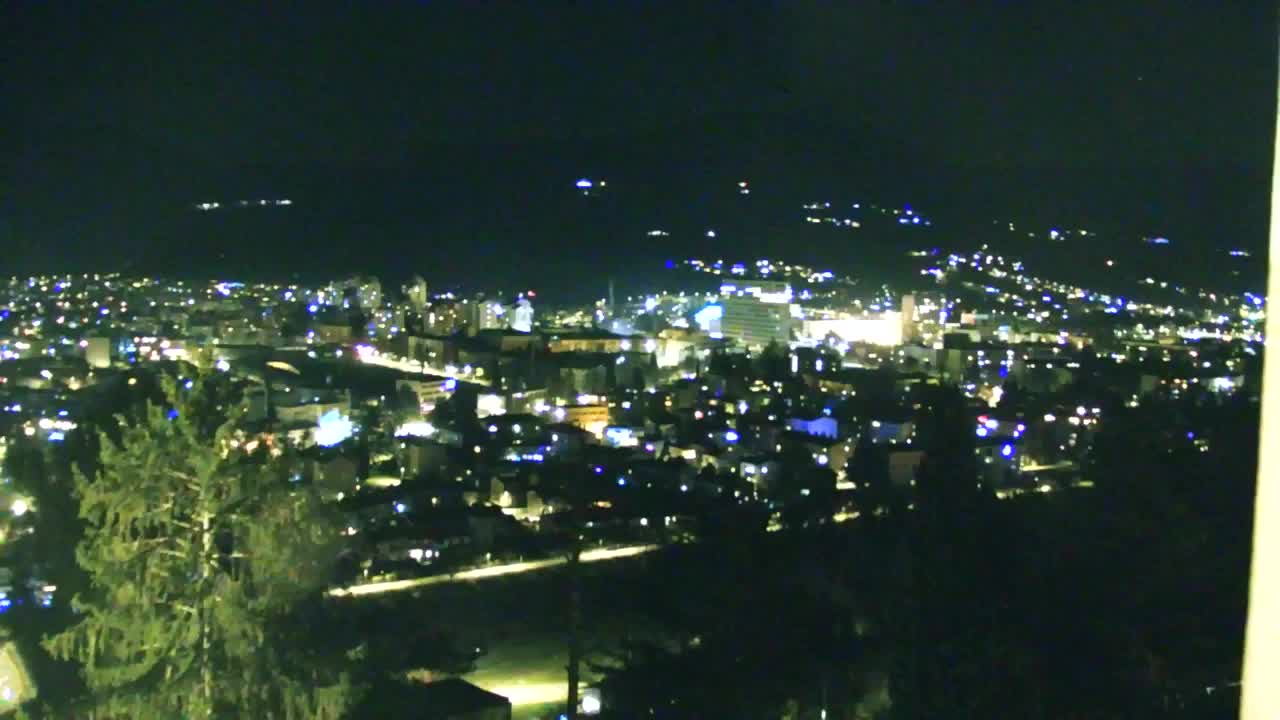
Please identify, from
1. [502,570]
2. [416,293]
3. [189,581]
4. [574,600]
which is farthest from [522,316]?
[189,581]

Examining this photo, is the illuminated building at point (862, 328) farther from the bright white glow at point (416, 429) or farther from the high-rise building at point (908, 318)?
the bright white glow at point (416, 429)

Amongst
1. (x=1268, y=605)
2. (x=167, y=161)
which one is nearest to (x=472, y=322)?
(x=167, y=161)

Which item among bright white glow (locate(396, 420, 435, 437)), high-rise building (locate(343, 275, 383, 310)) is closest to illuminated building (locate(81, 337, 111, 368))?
bright white glow (locate(396, 420, 435, 437))

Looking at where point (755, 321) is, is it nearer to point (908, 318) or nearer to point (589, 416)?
point (908, 318)

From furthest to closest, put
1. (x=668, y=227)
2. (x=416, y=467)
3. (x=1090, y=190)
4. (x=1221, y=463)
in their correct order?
(x=668, y=227)
(x=1090, y=190)
(x=416, y=467)
(x=1221, y=463)

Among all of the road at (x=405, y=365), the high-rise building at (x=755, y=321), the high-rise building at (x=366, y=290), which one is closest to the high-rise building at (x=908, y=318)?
the high-rise building at (x=755, y=321)

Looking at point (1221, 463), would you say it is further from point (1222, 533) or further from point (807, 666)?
point (807, 666)

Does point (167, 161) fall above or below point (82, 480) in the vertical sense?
above
